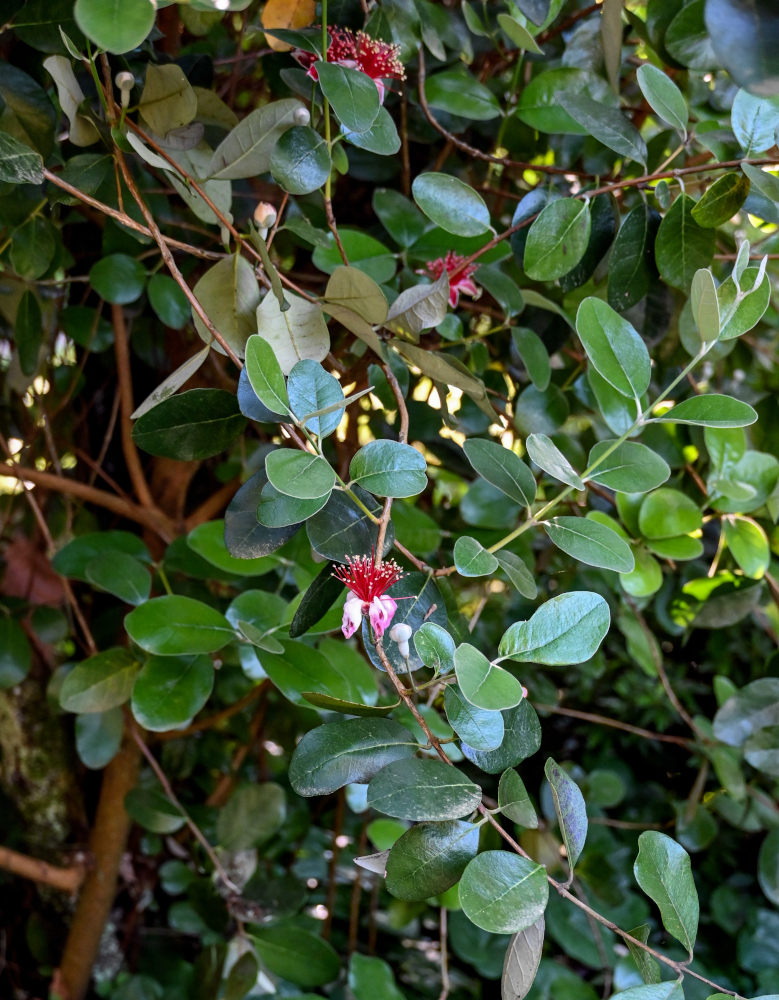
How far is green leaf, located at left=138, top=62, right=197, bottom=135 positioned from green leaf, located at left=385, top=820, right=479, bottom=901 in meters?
0.42

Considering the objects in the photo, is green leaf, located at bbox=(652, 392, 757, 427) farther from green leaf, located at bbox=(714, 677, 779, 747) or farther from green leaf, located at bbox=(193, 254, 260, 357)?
green leaf, located at bbox=(714, 677, 779, 747)

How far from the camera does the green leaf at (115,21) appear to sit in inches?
12.8

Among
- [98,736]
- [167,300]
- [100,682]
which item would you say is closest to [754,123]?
[167,300]

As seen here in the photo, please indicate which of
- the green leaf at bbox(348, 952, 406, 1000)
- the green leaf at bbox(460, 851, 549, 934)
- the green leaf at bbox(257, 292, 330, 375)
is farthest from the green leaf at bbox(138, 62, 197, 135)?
the green leaf at bbox(348, 952, 406, 1000)

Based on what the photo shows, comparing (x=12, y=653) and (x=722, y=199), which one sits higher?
(x=722, y=199)

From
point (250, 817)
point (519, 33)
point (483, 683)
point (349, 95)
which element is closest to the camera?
point (483, 683)

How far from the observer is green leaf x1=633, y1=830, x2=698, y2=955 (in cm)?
37

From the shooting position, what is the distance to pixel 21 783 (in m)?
0.99

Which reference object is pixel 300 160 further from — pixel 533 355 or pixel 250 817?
pixel 250 817

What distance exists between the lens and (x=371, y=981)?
72 centimetres

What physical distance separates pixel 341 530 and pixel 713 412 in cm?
20

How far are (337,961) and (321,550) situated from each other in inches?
19.5

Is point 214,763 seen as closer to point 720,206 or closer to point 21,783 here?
point 21,783

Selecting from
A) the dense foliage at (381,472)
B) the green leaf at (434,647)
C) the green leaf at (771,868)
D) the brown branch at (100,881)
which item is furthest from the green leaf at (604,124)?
the brown branch at (100,881)
